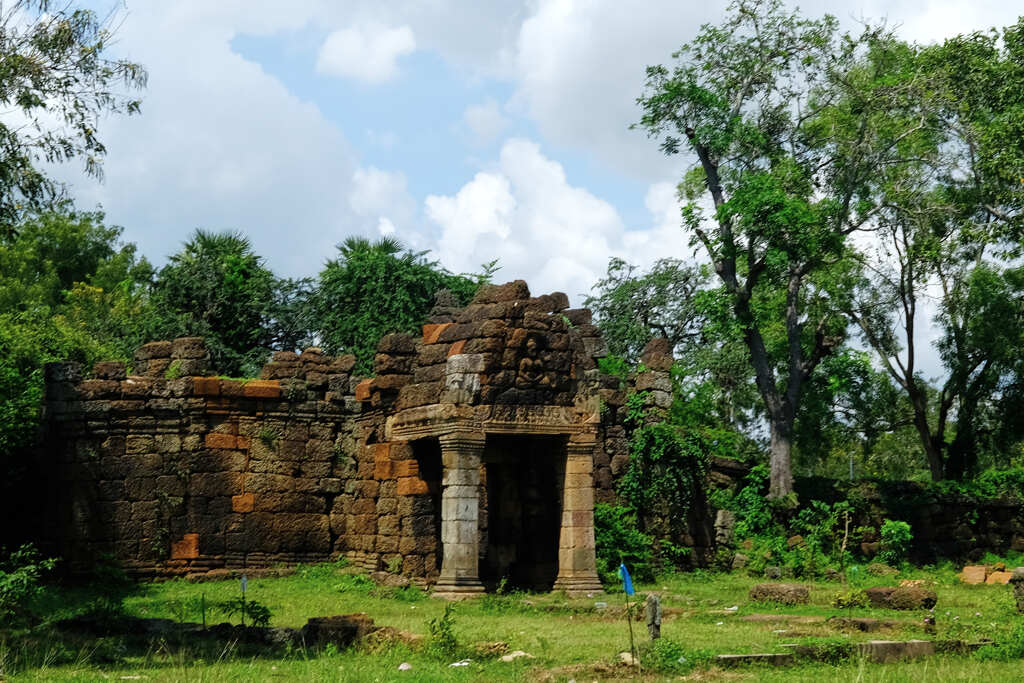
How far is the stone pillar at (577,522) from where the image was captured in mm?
19203

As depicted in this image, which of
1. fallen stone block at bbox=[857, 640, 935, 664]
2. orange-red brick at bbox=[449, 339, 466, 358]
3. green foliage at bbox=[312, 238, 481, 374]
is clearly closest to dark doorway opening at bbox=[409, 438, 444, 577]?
orange-red brick at bbox=[449, 339, 466, 358]

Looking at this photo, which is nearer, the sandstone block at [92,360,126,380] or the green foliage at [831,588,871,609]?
the green foliage at [831,588,871,609]

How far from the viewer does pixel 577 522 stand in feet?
63.7

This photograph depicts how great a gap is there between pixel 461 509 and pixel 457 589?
1.16 metres

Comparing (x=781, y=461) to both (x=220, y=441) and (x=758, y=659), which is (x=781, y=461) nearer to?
(x=220, y=441)

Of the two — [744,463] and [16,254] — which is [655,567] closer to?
[744,463]

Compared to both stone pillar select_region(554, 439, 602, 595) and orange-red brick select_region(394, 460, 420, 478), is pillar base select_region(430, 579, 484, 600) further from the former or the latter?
orange-red brick select_region(394, 460, 420, 478)

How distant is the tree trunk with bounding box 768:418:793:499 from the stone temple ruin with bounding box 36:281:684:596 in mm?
7226

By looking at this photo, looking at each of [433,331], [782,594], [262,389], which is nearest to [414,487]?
[433,331]

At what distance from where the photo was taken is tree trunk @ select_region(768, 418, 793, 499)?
1142 inches

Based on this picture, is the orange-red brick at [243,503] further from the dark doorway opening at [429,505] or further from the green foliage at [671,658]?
the green foliage at [671,658]

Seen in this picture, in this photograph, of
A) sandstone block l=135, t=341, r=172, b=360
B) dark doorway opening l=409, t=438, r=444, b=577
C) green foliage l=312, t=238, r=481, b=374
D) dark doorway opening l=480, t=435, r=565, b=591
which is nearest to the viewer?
dark doorway opening l=409, t=438, r=444, b=577

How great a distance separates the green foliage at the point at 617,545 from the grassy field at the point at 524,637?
785mm

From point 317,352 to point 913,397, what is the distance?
20.4 metres
